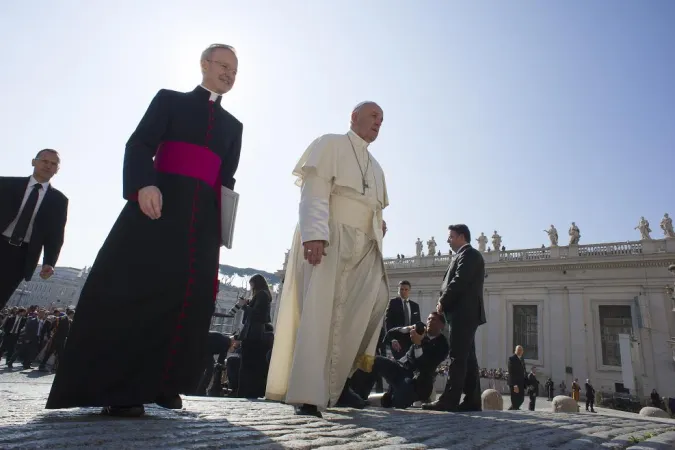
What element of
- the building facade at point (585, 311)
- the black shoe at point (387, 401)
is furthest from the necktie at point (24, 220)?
the building facade at point (585, 311)

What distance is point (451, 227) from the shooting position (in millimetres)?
5859

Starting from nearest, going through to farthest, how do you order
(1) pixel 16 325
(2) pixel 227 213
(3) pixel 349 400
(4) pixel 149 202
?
(4) pixel 149 202
(2) pixel 227 213
(3) pixel 349 400
(1) pixel 16 325

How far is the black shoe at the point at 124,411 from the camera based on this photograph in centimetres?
197

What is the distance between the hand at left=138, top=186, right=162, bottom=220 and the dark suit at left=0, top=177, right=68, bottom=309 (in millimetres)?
2452

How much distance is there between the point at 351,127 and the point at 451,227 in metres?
2.61

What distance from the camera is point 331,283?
3.07 metres

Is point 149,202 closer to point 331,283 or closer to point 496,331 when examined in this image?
point 331,283

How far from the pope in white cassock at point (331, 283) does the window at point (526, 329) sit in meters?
28.0

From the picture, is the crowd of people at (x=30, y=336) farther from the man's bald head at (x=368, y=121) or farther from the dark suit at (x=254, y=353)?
the man's bald head at (x=368, y=121)

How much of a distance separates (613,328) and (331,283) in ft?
95.3

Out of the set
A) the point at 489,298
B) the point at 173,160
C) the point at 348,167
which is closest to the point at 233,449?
the point at 173,160

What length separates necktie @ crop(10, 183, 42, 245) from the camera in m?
3.87

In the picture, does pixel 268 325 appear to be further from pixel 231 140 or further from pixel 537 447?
pixel 537 447

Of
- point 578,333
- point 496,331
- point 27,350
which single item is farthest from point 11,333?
point 578,333
